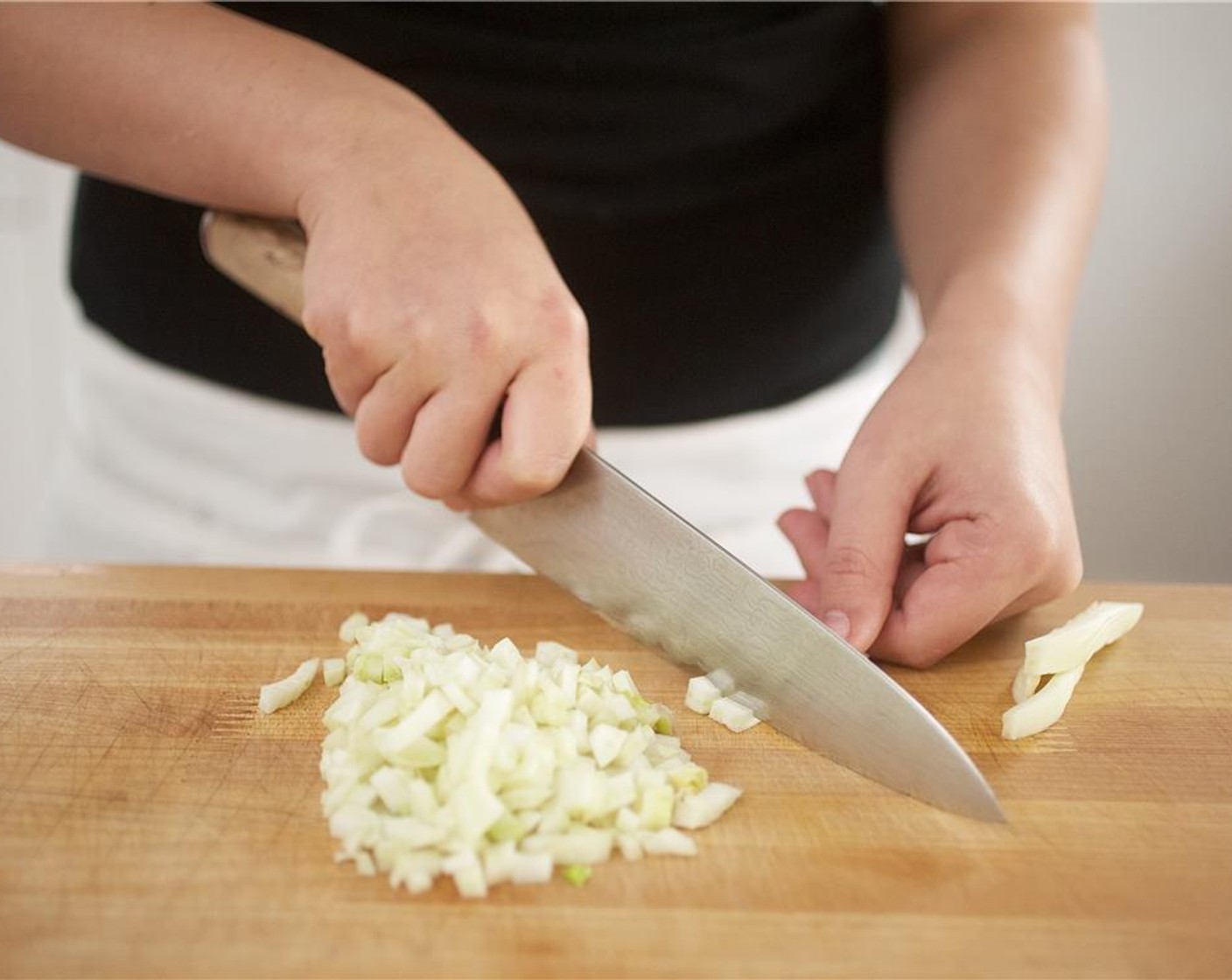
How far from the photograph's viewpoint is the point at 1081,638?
1.03 meters

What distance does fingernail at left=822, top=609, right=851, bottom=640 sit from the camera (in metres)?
1.00

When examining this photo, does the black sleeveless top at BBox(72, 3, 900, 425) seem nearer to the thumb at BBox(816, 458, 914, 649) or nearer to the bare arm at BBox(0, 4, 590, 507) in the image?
the bare arm at BBox(0, 4, 590, 507)

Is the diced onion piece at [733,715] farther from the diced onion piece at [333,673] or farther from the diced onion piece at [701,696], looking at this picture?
the diced onion piece at [333,673]

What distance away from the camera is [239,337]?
136 cm

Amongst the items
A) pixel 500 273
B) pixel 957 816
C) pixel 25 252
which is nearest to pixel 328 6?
pixel 500 273

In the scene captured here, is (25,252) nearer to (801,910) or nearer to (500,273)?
(500,273)

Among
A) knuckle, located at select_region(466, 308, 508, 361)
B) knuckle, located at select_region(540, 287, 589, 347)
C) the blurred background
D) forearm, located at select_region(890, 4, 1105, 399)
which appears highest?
forearm, located at select_region(890, 4, 1105, 399)

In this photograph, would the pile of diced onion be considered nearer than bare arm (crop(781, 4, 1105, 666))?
Yes

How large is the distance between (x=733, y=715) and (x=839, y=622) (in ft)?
0.36

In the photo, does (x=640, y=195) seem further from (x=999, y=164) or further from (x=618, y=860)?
(x=618, y=860)

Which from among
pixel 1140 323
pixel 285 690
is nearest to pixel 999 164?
pixel 285 690

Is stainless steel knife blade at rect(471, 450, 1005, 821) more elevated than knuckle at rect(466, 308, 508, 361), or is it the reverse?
knuckle at rect(466, 308, 508, 361)

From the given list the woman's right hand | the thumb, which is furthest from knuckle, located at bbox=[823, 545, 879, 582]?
the woman's right hand

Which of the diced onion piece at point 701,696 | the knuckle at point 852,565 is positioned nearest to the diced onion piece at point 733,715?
the diced onion piece at point 701,696
